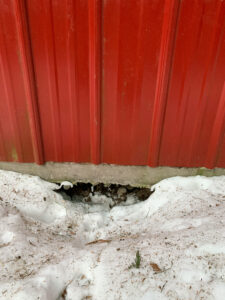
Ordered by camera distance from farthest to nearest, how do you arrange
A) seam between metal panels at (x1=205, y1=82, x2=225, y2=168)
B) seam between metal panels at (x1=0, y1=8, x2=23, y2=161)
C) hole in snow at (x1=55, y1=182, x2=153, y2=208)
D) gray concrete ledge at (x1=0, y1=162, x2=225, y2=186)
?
hole in snow at (x1=55, y1=182, x2=153, y2=208), gray concrete ledge at (x1=0, y1=162, x2=225, y2=186), seam between metal panels at (x1=205, y1=82, x2=225, y2=168), seam between metal panels at (x1=0, y1=8, x2=23, y2=161)

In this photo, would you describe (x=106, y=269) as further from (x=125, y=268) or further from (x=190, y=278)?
(x=190, y=278)

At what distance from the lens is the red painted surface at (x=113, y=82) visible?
2365mm

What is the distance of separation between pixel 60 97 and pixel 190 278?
1.89m

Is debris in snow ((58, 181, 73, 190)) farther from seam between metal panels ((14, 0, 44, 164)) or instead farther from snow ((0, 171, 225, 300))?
seam between metal panels ((14, 0, 44, 164))

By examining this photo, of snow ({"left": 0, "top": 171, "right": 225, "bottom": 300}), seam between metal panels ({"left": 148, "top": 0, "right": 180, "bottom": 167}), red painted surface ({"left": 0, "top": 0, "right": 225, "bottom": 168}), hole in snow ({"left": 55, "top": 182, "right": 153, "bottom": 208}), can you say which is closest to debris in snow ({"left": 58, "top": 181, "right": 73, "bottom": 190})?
hole in snow ({"left": 55, "top": 182, "right": 153, "bottom": 208})

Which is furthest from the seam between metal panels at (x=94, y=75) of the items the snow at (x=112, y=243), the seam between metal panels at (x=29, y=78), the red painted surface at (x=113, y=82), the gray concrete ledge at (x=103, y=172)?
the snow at (x=112, y=243)

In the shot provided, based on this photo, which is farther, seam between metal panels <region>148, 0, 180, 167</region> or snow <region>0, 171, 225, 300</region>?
seam between metal panels <region>148, 0, 180, 167</region>

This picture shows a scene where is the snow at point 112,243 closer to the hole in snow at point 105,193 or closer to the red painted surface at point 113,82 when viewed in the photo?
the hole in snow at point 105,193

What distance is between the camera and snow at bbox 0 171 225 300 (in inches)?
74.9

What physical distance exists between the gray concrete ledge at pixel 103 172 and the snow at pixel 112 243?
0.08 m

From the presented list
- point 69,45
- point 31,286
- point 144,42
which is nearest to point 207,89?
point 144,42

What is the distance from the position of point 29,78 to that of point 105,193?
58.6 inches

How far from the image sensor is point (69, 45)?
2492 millimetres

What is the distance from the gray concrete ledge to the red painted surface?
0.31ft
